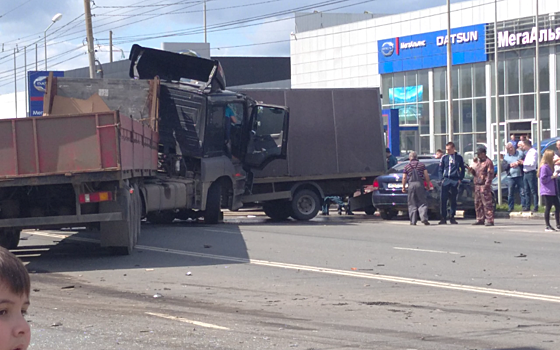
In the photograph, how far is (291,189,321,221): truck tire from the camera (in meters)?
20.0

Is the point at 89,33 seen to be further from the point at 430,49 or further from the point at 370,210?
the point at 430,49

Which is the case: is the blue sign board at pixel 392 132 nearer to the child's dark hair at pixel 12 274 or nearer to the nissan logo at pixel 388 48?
the nissan logo at pixel 388 48

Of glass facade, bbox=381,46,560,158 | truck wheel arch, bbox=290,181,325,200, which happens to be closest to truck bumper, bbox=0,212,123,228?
truck wheel arch, bbox=290,181,325,200

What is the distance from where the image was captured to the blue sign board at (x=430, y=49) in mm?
43719

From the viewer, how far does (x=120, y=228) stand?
→ 11625mm

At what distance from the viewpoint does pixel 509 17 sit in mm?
41719

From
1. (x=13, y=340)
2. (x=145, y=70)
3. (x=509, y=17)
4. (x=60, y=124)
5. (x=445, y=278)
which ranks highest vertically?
(x=509, y=17)

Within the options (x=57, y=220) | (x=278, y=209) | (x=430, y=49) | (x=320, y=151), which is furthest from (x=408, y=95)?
(x=57, y=220)

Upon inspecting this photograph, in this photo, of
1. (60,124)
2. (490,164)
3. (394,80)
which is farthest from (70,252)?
(394,80)

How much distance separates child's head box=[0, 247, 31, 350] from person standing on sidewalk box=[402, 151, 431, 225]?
16415 mm

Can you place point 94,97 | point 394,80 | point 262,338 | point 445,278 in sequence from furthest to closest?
point 394,80 < point 94,97 < point 445,278 < point 262,338

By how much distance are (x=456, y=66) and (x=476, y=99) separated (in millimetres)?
2471

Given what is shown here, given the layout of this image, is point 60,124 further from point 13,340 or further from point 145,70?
point 13,340

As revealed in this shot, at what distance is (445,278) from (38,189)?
5895 mm
